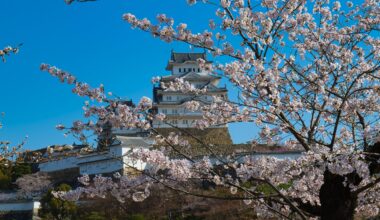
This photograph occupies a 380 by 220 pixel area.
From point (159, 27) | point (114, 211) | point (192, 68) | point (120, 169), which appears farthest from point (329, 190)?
point (192, 68)

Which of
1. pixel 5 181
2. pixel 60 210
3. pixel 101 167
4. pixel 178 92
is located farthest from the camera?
pixel 178 92

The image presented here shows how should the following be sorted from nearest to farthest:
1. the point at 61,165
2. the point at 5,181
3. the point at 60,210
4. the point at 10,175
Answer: the point at 60,210, the point at 5,181, the point at 10,175, the point at 61,165

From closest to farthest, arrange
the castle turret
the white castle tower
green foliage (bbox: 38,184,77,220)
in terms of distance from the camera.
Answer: green foliage (bbox: 38,184,77,220) → the castle turret → the white castle tower

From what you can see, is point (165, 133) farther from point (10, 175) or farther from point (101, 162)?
point (10, 175)

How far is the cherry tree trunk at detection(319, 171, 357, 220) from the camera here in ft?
12.1

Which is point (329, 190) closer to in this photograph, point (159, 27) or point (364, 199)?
point (364, 199)

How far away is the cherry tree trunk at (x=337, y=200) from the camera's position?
3699mm

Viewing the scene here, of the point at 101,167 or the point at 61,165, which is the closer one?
the point at 101,167

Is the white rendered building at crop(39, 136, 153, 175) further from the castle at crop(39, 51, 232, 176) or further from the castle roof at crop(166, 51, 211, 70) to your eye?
the castle roof at crop(166, 51, 211, 70)

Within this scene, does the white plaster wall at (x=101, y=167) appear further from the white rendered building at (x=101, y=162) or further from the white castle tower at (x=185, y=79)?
the white castle tower at (x=185, y=79)

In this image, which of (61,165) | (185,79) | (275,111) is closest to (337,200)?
(275,111)

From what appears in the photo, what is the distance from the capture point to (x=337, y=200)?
3711 mm

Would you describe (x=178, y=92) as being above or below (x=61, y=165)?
above

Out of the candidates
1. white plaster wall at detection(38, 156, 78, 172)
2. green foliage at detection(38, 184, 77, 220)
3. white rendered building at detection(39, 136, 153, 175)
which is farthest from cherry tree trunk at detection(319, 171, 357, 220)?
white plaster wall at detection(38, 156, 78, 172)
